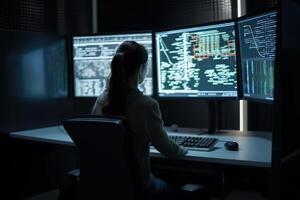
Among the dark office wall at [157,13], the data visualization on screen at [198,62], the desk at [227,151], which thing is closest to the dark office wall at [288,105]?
the desk at [227,151]

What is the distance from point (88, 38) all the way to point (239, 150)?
1.30m

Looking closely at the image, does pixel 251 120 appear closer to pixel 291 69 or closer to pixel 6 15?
pixel 291 69

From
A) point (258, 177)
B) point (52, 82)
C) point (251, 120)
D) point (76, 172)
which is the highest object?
point (52, 82)

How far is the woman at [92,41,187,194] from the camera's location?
→ 1604mm

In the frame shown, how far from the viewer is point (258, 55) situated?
1.94 meters

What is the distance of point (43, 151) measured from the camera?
2760 mm

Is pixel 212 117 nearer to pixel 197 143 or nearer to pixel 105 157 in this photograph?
pixel 197 143

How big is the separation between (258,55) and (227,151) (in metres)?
0.52

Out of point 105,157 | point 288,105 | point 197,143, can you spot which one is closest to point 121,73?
point 105,157

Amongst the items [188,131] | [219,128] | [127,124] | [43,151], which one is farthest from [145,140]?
[43,151]

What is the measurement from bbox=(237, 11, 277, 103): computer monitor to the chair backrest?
77 cm

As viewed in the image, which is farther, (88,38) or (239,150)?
(88,38)

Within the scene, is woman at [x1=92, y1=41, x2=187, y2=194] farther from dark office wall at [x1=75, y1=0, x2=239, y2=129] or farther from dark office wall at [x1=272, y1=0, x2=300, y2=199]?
dark office wall at [x1=75, y1=0, x2=239, y2=129]

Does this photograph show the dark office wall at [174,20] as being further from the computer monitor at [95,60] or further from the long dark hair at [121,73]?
the long dark hair at [121,73]
